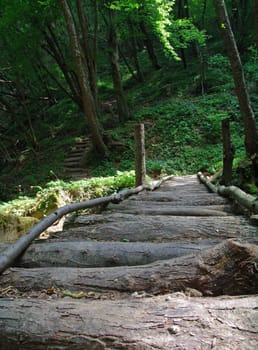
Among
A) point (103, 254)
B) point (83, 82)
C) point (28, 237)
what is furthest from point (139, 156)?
point (83, 82)

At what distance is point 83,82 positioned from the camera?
33.8 feet

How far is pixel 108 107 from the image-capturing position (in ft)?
59.8

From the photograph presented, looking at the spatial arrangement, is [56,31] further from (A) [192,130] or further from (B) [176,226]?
(B) [176,226]

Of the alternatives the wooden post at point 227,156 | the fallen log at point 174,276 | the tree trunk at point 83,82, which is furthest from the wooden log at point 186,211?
the tree trunk at point 83,82

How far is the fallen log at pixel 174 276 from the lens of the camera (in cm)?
142

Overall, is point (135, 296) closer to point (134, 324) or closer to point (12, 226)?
point (134, 324)

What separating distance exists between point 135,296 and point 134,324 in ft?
1.03

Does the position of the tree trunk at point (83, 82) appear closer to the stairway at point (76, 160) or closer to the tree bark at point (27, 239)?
the stairway at point (76, 160)

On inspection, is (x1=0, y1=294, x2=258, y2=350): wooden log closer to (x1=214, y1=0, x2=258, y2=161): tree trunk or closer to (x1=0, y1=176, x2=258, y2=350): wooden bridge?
(x1=0, y1=176, x2=258, y2=350): wooden bridge

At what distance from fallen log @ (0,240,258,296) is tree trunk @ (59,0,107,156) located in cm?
949

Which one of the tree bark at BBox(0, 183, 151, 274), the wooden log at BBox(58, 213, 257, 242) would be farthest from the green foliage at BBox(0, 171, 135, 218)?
the wooden log at BBox(58, 213, 257, 242)

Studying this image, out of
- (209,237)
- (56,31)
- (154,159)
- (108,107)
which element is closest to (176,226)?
(209,237)

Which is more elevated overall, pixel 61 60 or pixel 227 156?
pixel 61 60

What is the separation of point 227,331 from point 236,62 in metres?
6.79
